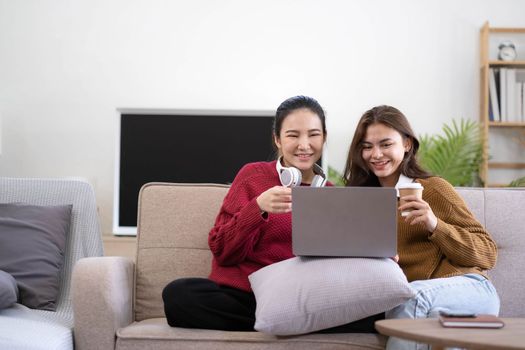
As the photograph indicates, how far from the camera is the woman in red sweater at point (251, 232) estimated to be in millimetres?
2076

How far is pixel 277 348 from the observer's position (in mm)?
1941

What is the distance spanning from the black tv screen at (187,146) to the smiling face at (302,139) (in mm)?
1743

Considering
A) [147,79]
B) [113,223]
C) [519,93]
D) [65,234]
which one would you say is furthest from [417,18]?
[65,234]

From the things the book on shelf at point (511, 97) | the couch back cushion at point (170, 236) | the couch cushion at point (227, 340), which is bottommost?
the couch cushion at point (227, 340)

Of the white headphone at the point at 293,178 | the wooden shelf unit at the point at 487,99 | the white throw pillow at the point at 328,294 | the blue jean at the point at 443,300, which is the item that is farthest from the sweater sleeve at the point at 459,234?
the wooden shelf unit at the point at 487,99

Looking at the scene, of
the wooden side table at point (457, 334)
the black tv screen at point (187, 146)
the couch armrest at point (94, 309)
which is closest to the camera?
the wooden side table at point (457, 334)

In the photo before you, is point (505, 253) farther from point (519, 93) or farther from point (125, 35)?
point (125, 35)

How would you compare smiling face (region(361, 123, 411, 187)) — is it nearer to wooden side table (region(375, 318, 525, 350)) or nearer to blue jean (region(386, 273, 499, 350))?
blue jean (region(386, 273, 499, 350))

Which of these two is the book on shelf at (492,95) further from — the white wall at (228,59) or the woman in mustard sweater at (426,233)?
the woman in mustard sweater at (426,233)

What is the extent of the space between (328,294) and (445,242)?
17.0 inches

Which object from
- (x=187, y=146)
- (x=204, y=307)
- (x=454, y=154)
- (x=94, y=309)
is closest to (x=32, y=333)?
(x=94, y=309)

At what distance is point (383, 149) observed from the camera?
7.59 ft

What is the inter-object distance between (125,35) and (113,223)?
1200 millimetres

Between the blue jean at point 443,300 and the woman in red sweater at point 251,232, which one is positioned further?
the woman in red sweater at point 251,232
